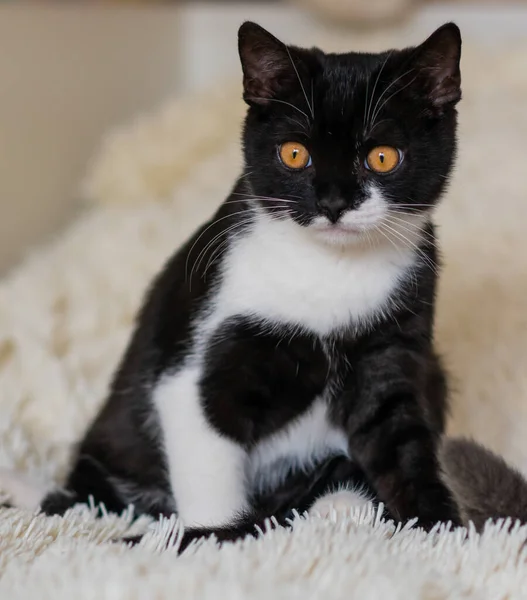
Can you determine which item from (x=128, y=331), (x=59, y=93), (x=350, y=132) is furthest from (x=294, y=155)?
(x=59, y=93)

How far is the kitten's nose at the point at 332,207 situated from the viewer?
0.78 metres

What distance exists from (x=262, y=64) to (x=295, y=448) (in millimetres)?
419

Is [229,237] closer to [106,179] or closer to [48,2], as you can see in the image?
[106,179]

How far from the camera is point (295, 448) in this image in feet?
3.12

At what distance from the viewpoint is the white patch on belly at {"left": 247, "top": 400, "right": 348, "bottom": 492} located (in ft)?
3.04

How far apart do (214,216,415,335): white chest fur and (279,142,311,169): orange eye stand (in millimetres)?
66

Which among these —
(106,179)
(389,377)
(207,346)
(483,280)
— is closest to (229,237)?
(207,346)

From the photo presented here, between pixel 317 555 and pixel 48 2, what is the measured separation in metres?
1.74

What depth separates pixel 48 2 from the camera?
201 centimetres

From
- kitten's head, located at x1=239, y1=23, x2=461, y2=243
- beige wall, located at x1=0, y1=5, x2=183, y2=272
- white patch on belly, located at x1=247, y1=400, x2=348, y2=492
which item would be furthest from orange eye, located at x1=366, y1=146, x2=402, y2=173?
beige wall, located at x1=0, y1=5, x2=183, y2=272

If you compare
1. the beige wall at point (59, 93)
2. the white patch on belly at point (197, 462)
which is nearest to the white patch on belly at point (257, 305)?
the white patch on belly at point (197, 462)

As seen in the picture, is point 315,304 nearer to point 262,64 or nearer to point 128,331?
point 262,64

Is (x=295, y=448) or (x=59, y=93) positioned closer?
(x=295, y=448)

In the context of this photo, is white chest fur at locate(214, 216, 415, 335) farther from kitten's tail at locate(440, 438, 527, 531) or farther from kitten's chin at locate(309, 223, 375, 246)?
kitten's tail at locate(440, 438, 527, 531)
